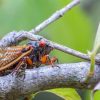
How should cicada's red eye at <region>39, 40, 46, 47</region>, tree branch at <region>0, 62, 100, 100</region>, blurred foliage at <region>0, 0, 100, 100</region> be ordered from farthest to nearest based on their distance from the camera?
1. blurred foliage at <region>0, 0, 100, 100</region>
2. cicada's red eye at <region>39, 40, 46, 47</region>
3. tree branch at <region>0, 62, 100, 100</region>

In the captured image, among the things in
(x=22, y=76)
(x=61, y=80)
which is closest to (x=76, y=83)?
(x=61, y=80)

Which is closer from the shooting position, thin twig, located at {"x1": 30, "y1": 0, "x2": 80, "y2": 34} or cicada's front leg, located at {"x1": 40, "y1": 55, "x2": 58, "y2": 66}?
cicada's front leg, located at {"x1": 40, "y1": 55, "x2": 58, "y2": 66}

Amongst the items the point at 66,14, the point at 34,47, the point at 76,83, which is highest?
the point at 66,14

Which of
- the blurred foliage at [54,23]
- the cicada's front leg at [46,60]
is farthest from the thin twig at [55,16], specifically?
the cicada's front leg at [46,60]

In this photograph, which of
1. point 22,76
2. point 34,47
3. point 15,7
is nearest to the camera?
point 22,76

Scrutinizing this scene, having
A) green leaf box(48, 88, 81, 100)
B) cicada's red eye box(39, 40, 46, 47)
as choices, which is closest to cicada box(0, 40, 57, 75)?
cicada's red eye box(39, 40, 46, 47)

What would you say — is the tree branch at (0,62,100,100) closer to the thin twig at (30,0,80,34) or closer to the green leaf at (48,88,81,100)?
the green leaf at (48,88,81,100)

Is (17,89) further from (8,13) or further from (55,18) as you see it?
(8,13)

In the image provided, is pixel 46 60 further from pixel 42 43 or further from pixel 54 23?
pixel 54 23
